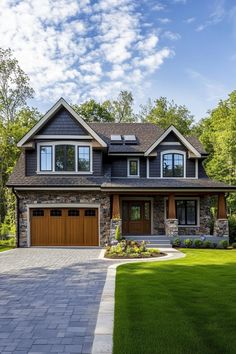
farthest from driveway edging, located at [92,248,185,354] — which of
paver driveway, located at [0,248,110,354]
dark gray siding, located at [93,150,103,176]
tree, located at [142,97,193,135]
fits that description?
tree, located at [142,97,193,135]

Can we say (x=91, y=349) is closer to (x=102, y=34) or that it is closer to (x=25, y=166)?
(x=102, y=34)

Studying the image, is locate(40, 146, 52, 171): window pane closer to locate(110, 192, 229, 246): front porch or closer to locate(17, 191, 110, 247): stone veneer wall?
locate(17, 191, 110, 247): stone veneer wall

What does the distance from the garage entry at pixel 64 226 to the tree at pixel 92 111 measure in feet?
75.2

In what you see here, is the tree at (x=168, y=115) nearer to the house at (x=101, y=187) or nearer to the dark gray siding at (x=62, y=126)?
the house at (x=101, y=187)

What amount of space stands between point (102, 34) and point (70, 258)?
9.54 metres

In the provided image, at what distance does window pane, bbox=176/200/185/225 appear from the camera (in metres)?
21.8

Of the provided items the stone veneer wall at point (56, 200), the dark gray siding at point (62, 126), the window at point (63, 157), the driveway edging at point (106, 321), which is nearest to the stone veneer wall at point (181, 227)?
the stone veneer wall at point (56, 200)

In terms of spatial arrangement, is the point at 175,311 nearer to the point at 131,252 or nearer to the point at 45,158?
the point at 131,252

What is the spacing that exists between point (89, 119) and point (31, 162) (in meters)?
21.6

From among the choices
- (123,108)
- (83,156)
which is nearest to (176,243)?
(83,156)

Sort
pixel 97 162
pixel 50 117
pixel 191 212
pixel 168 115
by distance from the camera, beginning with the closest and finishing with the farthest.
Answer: pixel 50 117
pixel 97 162
pixel 191 212
pixel 168 115

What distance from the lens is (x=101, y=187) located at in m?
19.1

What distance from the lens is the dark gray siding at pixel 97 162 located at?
20.9m

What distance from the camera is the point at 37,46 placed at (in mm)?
13055
